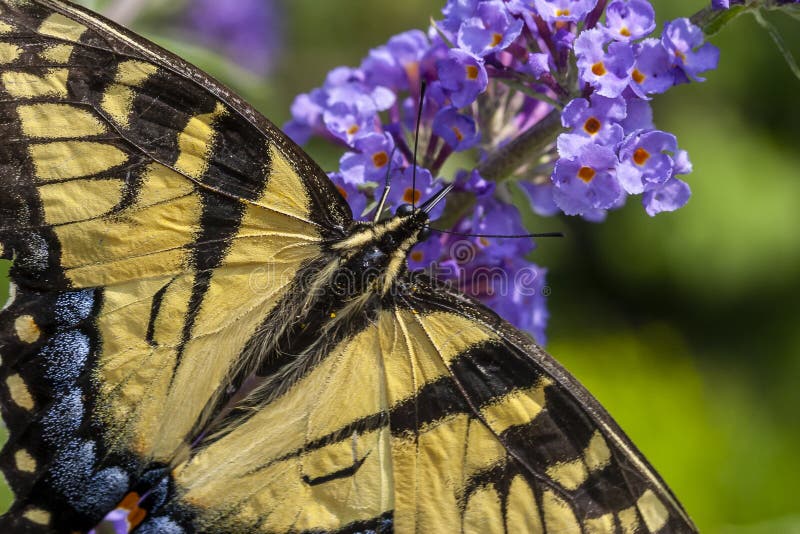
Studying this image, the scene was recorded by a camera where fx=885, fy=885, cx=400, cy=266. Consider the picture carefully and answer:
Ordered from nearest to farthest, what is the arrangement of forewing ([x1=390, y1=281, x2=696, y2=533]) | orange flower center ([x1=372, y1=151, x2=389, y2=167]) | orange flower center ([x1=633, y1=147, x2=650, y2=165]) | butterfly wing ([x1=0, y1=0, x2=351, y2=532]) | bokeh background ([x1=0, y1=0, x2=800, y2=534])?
1. forewing ([x1=390, y1=281, x2=696, y2=533])
2. butterfly wing ([x1=0, y1=0, x2=351, y2=532])
3. orange flower center ([x1=633, y1=147, x2=650, y2=165])
4. orange flower center ([x1=372, y1=151, x2=389, y2=167])
5. bokeh background ([x1=0, y1=0, x2=800, y2=534])

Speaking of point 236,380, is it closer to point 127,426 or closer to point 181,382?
point 181,382

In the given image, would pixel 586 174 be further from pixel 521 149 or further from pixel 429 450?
pixel 429 450

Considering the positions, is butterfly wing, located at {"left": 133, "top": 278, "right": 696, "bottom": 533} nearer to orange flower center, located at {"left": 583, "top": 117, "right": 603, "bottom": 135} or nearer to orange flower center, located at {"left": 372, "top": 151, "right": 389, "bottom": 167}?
orange flower center, located at {"left": 372, "top": 151, "right": 389, "bottom": 167}

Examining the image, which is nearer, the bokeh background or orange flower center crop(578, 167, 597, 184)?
orange flower center crop(578, 167, 597, 184)

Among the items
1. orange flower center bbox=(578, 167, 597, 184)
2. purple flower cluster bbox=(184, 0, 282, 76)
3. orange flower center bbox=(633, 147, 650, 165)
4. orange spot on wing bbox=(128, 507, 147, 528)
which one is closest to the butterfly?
orange spot on wing bbox=(128, 507, 147, 528)

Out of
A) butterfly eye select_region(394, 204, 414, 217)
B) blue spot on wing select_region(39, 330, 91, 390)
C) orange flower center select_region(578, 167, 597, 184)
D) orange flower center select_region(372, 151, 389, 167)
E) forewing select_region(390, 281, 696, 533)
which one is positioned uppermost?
orange flower center select_region(372, 151, 389, 167)

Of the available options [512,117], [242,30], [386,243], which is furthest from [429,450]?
[242,30]
